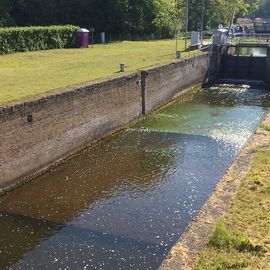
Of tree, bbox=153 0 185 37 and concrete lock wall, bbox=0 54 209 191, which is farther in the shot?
tree, bbox=153 0 185 37

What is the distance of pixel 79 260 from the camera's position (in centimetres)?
799

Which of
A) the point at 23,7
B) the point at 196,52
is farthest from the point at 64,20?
the point at 196,52

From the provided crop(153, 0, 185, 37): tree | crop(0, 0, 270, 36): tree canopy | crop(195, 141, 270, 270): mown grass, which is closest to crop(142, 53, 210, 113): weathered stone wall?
crop(195, 141, 270, 270): mown grass

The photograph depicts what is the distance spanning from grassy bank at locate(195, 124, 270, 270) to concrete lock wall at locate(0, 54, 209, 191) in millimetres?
5481

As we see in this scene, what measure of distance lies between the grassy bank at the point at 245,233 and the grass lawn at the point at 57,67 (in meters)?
6.52

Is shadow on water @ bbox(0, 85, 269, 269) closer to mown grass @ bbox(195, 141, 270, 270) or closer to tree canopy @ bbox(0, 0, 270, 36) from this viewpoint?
mown grass @ bbox(195, 141, 270, 270)

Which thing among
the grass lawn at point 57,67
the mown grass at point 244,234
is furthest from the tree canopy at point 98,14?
the mown grass at point 244,234

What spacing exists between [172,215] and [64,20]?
3177 cm

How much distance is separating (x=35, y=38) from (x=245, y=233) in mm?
23066

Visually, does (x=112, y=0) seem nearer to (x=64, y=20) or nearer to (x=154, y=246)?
(x=64, y=20)

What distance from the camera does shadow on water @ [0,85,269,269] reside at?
27.1 ft

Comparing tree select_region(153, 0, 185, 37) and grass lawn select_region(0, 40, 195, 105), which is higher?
tree select_region(153, 0, 185, 37)

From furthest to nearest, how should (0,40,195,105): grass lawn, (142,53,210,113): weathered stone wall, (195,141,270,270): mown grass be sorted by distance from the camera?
(142,53,210,113): weathered stone wall
(0,40,195,105): grass lawn
(195,141,270,270): mown grass

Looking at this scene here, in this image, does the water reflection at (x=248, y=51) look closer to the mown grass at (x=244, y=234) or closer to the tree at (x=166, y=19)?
the tree at (x=166, y=19)
